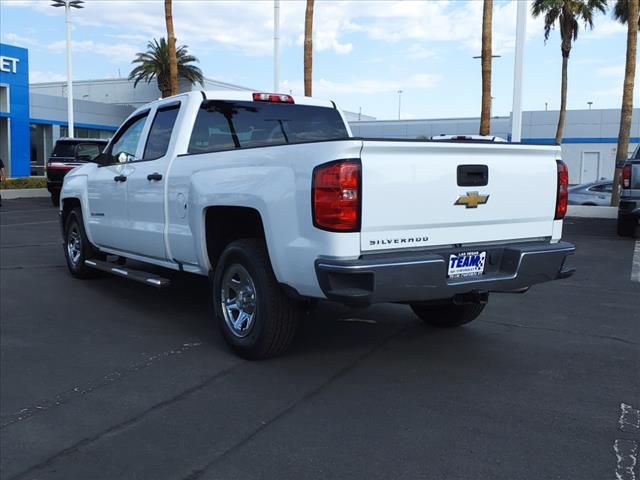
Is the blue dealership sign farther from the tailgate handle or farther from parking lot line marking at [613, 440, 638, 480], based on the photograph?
parking lot line marking at [613, 440, 638, 480]

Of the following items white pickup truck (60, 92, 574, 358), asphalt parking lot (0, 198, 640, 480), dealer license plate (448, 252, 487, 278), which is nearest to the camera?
asphalt parking lot (0, 198, 640, 480)

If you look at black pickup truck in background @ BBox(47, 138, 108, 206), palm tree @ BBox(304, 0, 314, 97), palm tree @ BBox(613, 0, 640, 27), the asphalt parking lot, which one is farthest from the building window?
the asphalt parking lot

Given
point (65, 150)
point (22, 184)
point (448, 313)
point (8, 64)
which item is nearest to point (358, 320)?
point (448, 313)

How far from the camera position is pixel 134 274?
629 centimetres

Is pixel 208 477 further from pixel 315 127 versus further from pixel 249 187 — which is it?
pixel 315 127

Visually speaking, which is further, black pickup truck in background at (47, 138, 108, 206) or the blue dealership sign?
the blue dealership sign

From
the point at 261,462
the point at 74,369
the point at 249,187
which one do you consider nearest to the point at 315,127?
the point at 249,187

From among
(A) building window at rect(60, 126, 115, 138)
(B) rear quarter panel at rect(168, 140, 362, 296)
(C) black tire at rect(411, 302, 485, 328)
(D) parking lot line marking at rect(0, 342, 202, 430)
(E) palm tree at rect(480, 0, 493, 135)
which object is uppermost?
(E) palm tree at rect(480, 0, 493, 135)

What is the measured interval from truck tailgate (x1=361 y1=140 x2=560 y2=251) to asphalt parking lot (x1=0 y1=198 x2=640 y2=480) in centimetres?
100

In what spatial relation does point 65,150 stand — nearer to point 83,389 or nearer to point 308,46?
point 308,46

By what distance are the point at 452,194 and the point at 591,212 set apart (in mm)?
15674

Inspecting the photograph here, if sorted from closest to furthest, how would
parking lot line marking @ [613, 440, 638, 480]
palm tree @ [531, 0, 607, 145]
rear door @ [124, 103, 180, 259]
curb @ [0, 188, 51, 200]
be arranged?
parking lot line marking @ [613, 440, 638, 480] → rear door @ [124, 103, 180, 259] → curb @ [0, 188, 51, 200] → palm tree @ [531, 0, 607, 145]

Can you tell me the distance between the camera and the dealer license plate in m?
4.47

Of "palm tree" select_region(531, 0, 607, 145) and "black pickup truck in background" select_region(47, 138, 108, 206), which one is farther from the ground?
"palm tree" select_region(531, 0, 607, 145)
